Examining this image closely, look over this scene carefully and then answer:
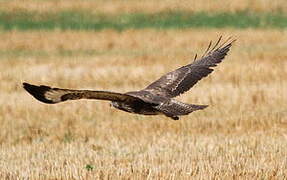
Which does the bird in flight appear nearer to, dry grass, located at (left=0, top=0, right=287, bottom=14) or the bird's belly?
the bird's belly

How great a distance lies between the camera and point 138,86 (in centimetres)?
1606

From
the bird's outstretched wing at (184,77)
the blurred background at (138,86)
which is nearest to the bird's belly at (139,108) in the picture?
the bird's outstretched wing at (184,77)

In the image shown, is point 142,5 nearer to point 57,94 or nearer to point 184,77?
point 184,77

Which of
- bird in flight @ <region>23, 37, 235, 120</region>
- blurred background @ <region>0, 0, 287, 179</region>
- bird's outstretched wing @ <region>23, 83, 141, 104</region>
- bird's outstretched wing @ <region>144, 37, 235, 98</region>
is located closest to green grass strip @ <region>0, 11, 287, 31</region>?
blurred background @ <region>0, 0, 287, 179</region>

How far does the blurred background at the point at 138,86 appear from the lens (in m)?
8.36

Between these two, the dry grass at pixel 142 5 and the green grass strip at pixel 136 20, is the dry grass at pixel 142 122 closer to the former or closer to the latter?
the green grass strip at pixel 136 20

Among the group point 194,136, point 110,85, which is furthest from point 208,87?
point 194,136

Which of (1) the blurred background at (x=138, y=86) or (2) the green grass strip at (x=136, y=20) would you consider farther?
(2) the green grass strip at (x=136, y=20)

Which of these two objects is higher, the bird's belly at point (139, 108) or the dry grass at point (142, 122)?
the bird's belly at point (139, 108)

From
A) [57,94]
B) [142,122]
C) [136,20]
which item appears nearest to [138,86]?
[142,122]

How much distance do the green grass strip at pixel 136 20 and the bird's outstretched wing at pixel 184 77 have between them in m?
19.6

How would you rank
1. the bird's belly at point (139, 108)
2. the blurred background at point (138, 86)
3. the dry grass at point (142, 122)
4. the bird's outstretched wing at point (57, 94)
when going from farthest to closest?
the blurred background at point (138, 86), the dry grass at point (142, 122), the bird's belly at point (139, 108), the bird's outstretched wing at point (57, 94)

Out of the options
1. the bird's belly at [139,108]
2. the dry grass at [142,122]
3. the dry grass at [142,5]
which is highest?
the dry grass at [142,5]

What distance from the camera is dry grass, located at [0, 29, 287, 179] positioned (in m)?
8.02
